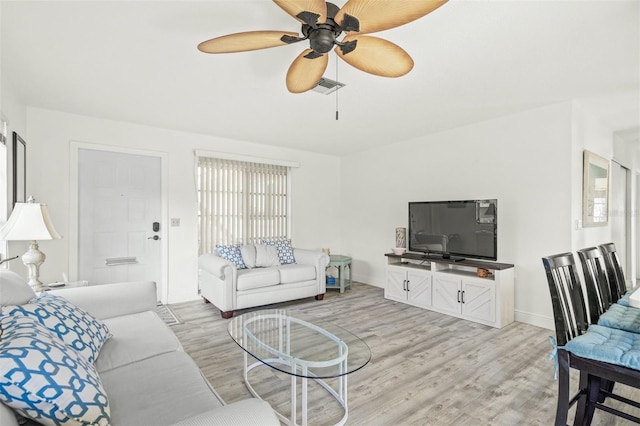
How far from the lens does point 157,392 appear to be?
130 cm

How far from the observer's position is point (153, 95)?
3.06 meters

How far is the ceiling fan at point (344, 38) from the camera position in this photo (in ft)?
4.56

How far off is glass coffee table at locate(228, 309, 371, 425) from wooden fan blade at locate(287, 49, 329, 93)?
5.72 ft

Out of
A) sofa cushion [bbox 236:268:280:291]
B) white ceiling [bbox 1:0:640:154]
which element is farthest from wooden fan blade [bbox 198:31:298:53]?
sofa cushion [bbox 236:268:280:291]

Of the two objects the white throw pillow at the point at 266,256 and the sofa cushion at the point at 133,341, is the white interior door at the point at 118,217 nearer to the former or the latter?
the white throw pillow at the point at 266,256

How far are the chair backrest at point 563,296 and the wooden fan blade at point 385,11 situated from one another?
1.39m

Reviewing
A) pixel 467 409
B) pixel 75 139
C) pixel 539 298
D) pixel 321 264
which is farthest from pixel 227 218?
pixel 539 298

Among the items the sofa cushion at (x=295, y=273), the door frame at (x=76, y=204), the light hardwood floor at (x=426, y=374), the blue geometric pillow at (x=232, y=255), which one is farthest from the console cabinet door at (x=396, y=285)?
the door frame at (x=76, y=204)

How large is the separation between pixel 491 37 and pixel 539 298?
280 cm

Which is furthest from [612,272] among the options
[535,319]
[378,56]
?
[378,56]

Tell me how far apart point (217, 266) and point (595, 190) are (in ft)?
14.9

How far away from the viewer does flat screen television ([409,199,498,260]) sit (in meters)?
3.63

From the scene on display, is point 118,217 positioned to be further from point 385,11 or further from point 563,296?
point 563,296

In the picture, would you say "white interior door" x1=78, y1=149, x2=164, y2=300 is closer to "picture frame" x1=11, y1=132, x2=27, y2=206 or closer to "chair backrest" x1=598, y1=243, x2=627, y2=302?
"picture frame" x1=11, y1=132, x2=27, y2=206
